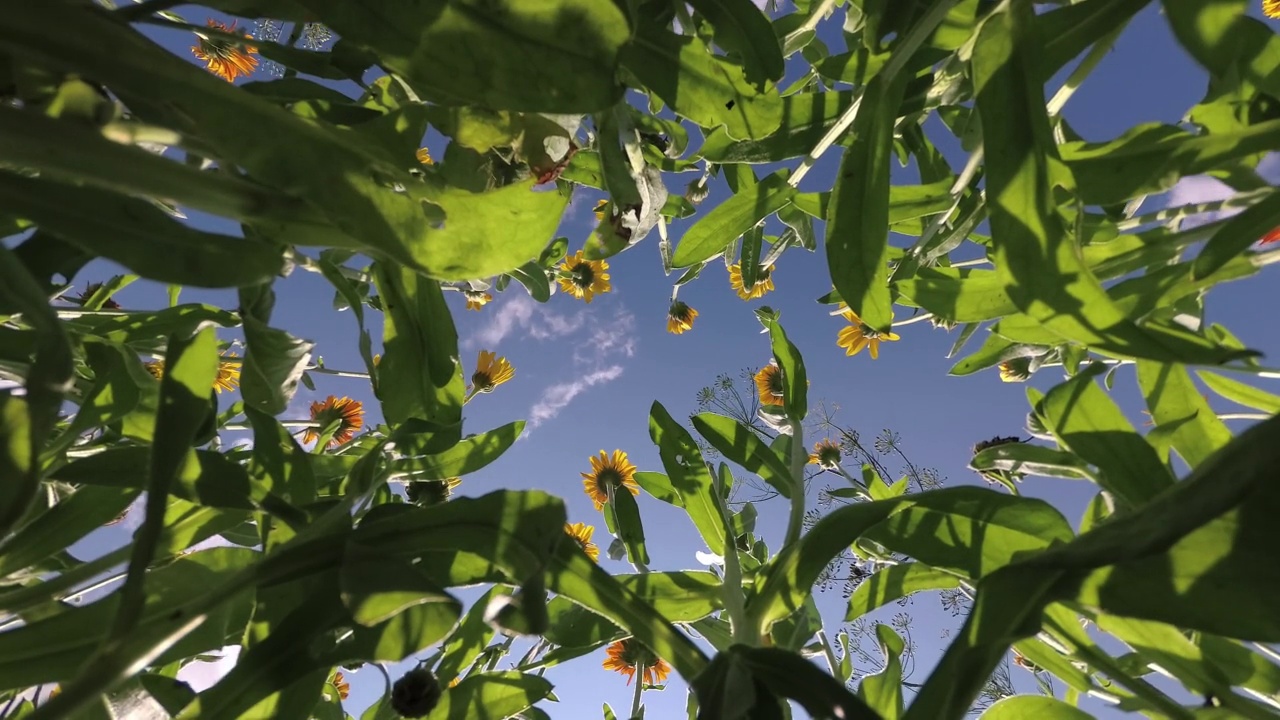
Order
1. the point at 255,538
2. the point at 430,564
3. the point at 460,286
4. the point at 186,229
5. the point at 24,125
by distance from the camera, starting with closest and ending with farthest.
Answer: the point at 24,125
the point at 186,229
the point at 430,564
the point at 255,538
the point at 460,286

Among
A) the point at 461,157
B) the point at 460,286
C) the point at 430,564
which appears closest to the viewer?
the point at 430,564

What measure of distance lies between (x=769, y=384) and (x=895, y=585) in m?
1.15

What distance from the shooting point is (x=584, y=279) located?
1.75m

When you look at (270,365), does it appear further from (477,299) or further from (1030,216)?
(477,299)

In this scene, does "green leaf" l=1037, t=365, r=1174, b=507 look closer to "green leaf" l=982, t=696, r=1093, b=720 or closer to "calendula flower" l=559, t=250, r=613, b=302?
"green leaf" l=982, t=696, r=1093, b=720

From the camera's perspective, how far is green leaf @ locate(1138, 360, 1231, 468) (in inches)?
24.3

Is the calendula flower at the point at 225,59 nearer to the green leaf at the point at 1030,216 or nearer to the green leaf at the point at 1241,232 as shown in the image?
the green leaf at the point at 1030,216

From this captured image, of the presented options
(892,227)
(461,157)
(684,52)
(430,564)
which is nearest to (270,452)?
(430,564)

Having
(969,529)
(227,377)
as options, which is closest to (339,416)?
(227,377)

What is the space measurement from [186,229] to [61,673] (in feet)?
1.03

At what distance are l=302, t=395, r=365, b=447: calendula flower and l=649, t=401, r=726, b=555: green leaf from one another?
751 mm

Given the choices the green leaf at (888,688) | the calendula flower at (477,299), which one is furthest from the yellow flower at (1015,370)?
the calendula flower at (477,299)

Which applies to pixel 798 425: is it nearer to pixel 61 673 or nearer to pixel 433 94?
pixel 433 94

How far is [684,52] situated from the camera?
605mm
